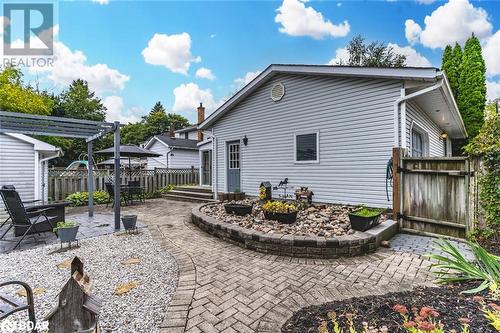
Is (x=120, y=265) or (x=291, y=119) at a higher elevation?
(x=291, y=119)

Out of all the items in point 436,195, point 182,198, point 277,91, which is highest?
point 277,91

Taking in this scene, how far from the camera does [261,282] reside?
2799 mm

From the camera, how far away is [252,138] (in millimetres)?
8648

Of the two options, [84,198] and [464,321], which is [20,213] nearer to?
[84,198]

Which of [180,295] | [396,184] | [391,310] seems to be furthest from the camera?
[396,184]

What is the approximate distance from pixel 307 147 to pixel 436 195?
11.5 ft

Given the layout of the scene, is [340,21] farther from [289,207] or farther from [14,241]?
[14,241]

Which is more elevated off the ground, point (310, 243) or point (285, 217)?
point (285, 217)

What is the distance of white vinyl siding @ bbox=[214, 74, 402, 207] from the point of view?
5.83 meters

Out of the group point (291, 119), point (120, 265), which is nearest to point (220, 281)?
point (120, 265)

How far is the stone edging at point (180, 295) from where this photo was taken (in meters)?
2.01

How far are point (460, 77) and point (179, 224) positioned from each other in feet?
59.1

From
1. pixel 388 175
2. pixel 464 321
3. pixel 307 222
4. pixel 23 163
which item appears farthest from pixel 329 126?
pixel 23 163

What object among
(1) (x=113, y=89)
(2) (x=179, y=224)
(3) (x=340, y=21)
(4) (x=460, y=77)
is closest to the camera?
(2) (x=179, y=224)
